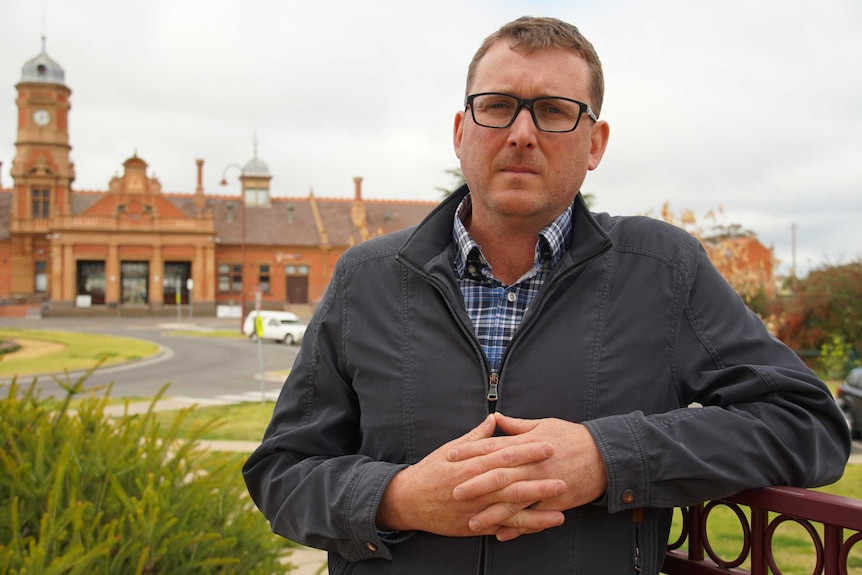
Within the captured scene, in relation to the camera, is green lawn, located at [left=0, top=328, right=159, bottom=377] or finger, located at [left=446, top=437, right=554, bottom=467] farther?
green lawn, located at [left=0, top=328, right=159, bottom=377]

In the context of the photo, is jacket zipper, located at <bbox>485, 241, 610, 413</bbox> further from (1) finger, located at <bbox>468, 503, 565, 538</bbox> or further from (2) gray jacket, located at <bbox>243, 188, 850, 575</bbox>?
(1) finger, located at <bbox>468, 503, 565, 538</bbox>

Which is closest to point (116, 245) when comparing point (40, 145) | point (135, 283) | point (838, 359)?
point (135, 283)

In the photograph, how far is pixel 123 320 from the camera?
54.2 metres

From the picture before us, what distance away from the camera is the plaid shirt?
2.29 m

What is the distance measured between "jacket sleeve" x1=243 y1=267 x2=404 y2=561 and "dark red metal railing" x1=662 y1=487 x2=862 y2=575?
0.92m

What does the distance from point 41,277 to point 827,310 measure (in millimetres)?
58423

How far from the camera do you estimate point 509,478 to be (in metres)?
1.89

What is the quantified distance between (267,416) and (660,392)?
1342cm

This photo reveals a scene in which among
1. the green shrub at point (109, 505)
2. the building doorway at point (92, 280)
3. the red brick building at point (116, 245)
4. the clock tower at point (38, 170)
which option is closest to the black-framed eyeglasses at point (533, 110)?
the green shrub at point (109, 505)

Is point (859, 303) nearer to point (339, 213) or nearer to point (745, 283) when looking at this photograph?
point (745, 283)

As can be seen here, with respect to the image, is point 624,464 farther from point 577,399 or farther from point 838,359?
point 838,359

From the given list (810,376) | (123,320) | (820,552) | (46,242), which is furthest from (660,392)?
(46,242)

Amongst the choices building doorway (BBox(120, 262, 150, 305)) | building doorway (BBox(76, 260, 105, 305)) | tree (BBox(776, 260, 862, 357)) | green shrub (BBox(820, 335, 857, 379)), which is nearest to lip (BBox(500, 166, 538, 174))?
green shrub (BBox(820, 335, 857, 379))

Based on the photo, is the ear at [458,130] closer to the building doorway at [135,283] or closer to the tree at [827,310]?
the tree at [827,310]
